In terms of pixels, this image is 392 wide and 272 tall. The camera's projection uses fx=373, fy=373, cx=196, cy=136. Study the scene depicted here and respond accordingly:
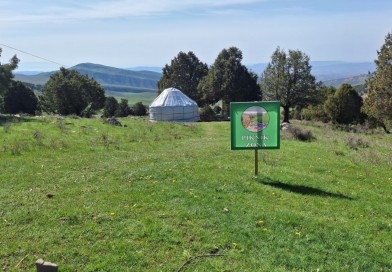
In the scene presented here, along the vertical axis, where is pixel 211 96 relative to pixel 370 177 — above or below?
above

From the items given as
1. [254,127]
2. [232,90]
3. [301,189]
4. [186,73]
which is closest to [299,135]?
[254,127]

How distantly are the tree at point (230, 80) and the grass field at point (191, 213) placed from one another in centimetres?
4663

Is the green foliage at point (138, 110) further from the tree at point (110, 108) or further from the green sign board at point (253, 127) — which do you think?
the green sign board at point (253, 127)

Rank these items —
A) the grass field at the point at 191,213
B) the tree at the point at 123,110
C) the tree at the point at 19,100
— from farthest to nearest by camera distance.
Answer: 1. the tree at the point at 123,110
2. the tree at the point at 19,100
3. the grass field at the point at 191,213

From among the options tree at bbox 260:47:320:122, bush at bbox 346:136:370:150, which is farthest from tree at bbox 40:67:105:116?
bush at bbox 346:136:370:150

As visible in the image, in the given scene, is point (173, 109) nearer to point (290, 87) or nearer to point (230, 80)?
point (230, 80)

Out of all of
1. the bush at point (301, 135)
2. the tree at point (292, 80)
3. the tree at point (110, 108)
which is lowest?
the bush at point (301, 135)

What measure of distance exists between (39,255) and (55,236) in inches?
28.9

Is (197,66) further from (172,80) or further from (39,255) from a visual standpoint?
(39,255)

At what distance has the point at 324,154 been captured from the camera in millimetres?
19016

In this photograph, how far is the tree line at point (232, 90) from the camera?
51.8 metres

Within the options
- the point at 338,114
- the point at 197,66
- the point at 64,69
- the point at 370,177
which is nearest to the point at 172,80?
the point at 197,66

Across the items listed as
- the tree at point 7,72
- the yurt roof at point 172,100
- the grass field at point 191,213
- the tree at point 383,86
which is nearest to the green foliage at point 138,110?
the yurt roof at point 172,100

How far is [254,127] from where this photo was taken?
41.5 feet
